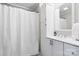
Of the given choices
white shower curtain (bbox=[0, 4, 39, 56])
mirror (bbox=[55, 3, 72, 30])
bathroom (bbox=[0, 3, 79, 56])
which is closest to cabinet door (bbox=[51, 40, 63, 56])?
bathroom (bbox=[0, 3, 79, 56])

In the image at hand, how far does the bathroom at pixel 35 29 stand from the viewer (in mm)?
1461

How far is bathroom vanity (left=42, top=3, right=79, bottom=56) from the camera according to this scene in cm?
135

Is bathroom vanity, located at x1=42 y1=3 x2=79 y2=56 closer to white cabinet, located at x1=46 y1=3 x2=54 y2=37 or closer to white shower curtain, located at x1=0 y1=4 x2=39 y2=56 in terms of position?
white cabinet, located at x1=46 y1=3 x2=54 y2=37

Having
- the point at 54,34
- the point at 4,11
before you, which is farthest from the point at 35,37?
the point at 4,11

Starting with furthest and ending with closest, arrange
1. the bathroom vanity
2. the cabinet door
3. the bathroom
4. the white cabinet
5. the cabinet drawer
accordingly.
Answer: the white cabinet → the bathroom → the bathroom vanity → the cabinet door → the cabinet drawer

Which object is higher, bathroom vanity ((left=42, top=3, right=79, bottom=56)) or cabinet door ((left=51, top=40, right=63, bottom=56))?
bathroom vanity ((left=42, top=3, right=79, bottom=56))

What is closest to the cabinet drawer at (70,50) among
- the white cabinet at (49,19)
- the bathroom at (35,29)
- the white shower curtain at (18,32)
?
the bathroom at (35,29)

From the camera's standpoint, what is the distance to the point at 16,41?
5.53 ft

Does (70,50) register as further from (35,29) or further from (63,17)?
(35,29)

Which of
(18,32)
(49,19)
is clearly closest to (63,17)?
(49,19)

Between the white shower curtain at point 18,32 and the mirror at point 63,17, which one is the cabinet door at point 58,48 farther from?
the white shower curtain at point 18,32

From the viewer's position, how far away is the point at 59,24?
1846 mm

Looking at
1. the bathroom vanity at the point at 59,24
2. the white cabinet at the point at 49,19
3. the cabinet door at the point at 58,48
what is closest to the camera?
the cabinet door at the point at 58,48

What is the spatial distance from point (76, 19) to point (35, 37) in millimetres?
1123
